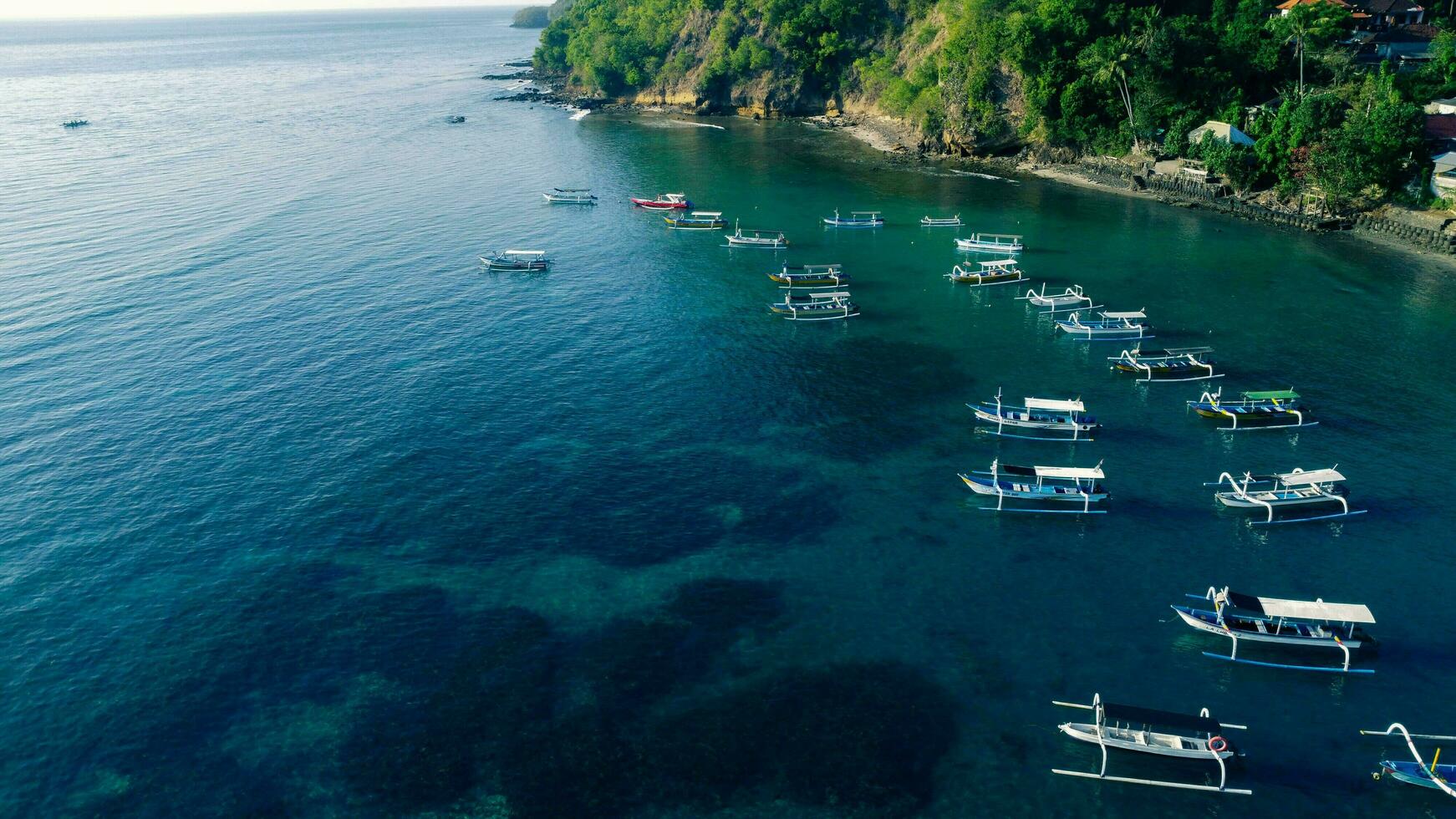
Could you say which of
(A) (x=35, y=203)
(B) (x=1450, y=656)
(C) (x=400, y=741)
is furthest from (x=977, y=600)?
(A) (x=35, y=203)

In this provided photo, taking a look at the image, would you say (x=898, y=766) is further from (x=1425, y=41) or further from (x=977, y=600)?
(x=1425, y=41)

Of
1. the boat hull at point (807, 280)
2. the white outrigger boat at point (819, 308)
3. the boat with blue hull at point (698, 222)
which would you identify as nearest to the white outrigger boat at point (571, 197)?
the boat with blue hull at point (698, 222)

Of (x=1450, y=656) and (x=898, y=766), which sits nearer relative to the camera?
(x=898, y=766)

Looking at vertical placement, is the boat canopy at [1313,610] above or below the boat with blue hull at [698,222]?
below

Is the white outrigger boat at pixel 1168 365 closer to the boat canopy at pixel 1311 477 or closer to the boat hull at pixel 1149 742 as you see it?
the boat canopy at pixel 1311 477

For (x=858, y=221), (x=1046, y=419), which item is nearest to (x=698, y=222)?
(x=858, y=221)

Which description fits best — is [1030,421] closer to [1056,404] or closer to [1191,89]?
[1056,404]

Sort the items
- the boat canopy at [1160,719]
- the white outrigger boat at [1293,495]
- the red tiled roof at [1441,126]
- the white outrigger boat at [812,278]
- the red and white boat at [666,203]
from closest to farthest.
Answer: the boat canopy at [1160,719]
the white outrigger boat at [1293,495]
the white outrigger boat at [812,278]
the red tiled roof at [1441,126]
the red and white boat at [666,203]
